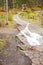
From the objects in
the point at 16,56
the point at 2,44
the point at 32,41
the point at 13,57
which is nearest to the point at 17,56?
the point at 16,56

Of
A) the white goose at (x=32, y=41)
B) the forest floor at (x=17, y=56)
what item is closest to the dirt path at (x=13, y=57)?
the forest floor at (x=17, y=56)

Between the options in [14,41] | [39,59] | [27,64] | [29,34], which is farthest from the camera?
[29,34]

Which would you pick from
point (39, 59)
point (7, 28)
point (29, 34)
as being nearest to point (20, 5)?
point (7, 28)

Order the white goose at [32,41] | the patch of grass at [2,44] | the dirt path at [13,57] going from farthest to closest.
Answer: the white goose at [32,41], the patch of grass at [2,44], the dirt path at [13,57]

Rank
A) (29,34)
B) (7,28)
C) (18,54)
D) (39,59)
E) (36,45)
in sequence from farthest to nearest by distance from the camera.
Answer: (7,28) < (29,34) < (36,45) < (18,54) < (39,59)

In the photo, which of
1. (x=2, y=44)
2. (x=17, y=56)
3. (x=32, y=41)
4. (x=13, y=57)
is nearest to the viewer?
(x=13, y=57)

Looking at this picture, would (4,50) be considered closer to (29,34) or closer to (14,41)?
(14,41)

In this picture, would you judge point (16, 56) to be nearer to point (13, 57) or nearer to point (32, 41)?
point (13, 57)

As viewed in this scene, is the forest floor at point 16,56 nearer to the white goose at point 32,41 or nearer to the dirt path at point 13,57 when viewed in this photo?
the dirt path at point 13,57

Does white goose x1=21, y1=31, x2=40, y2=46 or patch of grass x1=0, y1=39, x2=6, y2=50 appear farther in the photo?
white goose x1=21, y1=31, x2=40, y2=46

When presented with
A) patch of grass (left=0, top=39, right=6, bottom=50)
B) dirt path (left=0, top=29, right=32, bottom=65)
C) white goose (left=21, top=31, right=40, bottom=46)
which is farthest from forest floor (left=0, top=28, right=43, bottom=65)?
white goose (left=21, top=31, right=40, bottom=46)

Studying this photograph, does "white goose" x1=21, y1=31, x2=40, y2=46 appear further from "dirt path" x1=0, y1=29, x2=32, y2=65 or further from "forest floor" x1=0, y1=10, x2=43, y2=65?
"dirt path" x1=0, y1=29, x2=32, y2=65

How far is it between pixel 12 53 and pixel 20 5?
910 inches

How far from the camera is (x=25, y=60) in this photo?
427 inches
